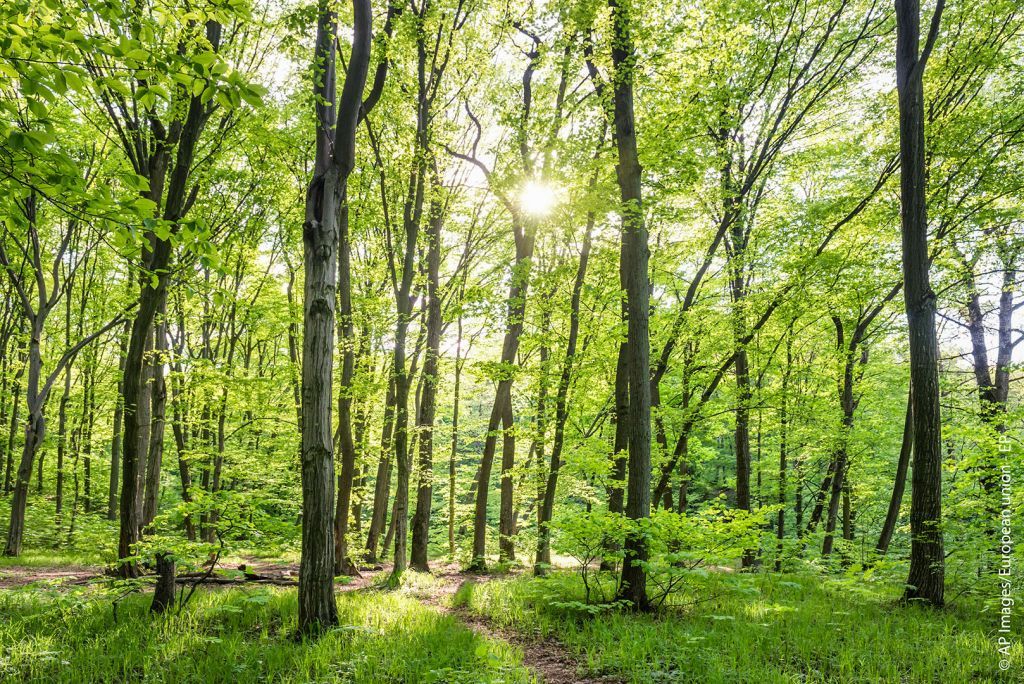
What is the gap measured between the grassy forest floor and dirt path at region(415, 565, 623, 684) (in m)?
0.03

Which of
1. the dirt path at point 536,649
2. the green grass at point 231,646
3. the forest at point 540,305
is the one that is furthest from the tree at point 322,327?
the dirt path at point 536,649

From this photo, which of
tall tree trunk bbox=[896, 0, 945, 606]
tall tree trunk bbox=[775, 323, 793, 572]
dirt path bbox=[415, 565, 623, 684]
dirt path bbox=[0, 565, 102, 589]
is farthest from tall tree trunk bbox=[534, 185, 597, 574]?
dirt path bbox=[0, 565, 102, 589]

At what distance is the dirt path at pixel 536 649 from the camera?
4.45 m

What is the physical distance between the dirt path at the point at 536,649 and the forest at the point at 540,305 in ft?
0.24

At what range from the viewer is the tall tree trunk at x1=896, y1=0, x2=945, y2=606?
22.6ft

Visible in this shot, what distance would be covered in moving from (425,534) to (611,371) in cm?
575

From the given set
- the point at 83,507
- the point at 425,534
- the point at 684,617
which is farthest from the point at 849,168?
the point at 83,507

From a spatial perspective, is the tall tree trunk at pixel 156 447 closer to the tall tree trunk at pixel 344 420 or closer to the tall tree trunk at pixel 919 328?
the tall tree trunk at pixel 344 420

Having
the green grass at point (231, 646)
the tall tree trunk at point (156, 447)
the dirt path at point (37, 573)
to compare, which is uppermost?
the tall tree trunk at point (156, 447)

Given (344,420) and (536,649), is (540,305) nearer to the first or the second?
(344,420)

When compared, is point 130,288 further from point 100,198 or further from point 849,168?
point 849,168

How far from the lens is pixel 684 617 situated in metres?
6.29

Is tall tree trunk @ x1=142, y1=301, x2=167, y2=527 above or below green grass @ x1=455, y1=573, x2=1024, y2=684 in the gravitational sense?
above

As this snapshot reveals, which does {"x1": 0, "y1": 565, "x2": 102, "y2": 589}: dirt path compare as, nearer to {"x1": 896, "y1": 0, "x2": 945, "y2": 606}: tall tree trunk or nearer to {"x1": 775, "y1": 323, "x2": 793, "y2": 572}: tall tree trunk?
{"x1": 896, "y1": 0, "x2": 945, "y2": 606}: tall tree trunk
